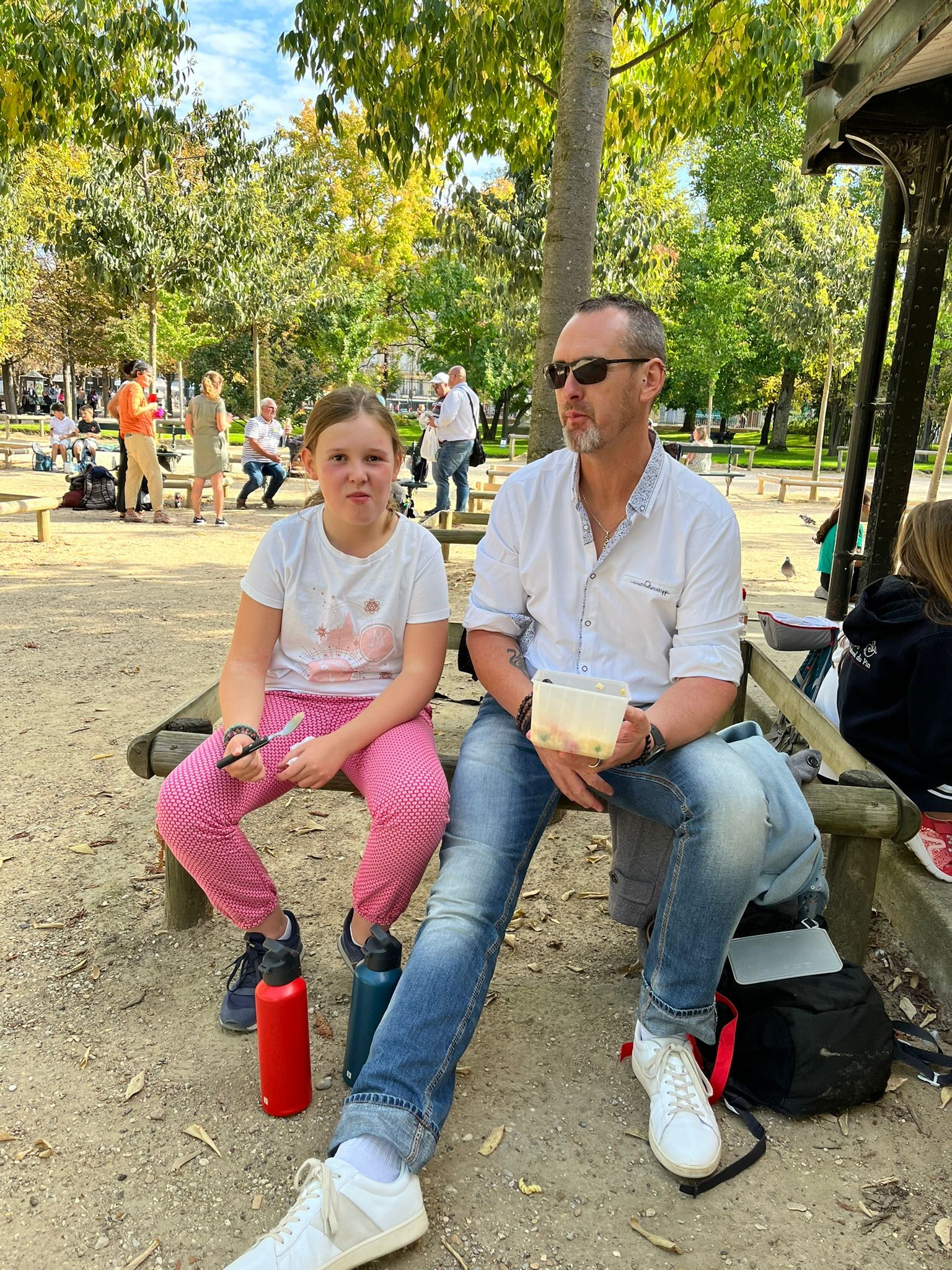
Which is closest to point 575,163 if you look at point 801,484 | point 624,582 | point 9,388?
point 624,582

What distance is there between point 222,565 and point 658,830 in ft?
23.2

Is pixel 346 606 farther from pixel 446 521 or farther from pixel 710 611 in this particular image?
pixel 446 521

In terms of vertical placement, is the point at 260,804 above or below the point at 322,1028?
above

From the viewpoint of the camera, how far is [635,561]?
2475 mm

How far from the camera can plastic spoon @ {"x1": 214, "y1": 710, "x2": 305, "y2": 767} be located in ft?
7.39

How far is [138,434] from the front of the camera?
35.5ft

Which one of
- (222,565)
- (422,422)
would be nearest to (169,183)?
(422,422)

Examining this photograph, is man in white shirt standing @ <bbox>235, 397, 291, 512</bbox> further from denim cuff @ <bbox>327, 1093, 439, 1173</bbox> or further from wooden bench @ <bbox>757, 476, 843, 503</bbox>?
denim cuff @ <bbox>327, 1093, 439, 1173</bbox>

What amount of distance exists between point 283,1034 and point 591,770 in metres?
0.88

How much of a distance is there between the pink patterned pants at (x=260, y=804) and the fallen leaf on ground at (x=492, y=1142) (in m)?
0.51

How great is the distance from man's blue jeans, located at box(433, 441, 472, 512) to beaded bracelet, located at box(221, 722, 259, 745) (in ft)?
26.2

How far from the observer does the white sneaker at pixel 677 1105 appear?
196 cm

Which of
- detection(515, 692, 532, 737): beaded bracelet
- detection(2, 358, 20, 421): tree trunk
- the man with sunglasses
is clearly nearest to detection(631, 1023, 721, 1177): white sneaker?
the man with sunglasses

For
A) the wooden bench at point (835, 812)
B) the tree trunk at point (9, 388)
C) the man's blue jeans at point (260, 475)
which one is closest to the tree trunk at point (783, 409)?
the man's blue jeans at point (260, 475)
